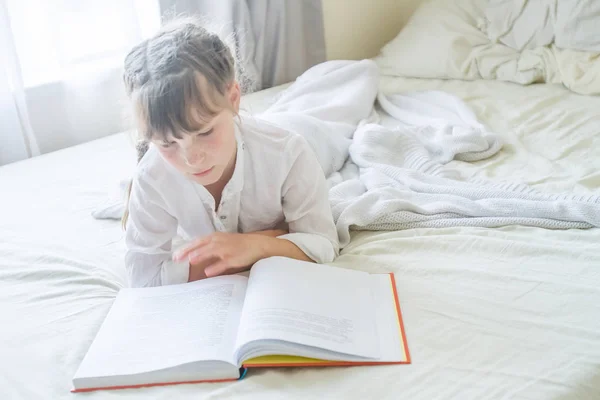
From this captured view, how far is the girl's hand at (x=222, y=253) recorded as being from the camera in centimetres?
100

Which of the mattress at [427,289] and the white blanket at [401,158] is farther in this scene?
the white blanket at [401,158]

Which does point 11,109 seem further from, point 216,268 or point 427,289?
point 427,289

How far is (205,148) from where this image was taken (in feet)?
3.16

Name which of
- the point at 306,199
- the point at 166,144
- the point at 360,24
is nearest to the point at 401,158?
the point at 306,199

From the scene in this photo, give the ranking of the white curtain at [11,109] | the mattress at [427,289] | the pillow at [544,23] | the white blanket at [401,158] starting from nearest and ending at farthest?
the mattress at [427,289]
the white blanket at [401,158]
the white curtain at [11,109]
the pillow at [544,23]

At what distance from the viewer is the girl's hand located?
3.29 ft

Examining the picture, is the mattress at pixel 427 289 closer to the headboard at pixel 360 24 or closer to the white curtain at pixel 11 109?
the white curtain at pixel 11 109

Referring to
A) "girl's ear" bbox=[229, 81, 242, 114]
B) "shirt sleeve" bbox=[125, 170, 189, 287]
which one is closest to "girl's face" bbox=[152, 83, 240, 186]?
"girl's ear" bbox=[229, 81, 242, 114]

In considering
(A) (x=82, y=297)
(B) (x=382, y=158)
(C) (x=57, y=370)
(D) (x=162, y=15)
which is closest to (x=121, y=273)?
(A) (x=82, y=297)

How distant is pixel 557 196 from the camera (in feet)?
4.00

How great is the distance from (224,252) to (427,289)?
317 millimetres

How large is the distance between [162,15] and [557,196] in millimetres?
1217

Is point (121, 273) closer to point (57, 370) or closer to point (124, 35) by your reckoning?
point (57, 370)

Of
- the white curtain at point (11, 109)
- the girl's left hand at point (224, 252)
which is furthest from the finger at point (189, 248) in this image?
the white curtain at point (11, 109)
